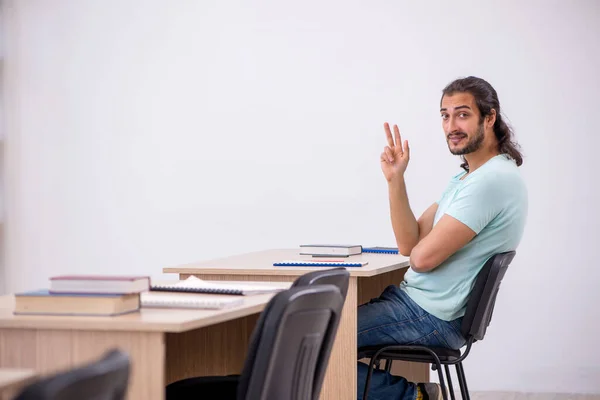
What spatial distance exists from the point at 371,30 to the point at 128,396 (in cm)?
366

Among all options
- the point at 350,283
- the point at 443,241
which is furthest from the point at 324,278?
the point at 443,241

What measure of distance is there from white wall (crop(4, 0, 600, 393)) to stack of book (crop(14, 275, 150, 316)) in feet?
10.7

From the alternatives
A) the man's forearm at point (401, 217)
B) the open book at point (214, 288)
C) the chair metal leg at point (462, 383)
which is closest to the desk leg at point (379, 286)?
the man's forearm at point (401, 217)

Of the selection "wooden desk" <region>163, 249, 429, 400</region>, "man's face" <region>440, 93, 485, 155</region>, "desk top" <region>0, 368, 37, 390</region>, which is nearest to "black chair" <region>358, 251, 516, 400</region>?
"wooden desk" <region>163, 249, 429, 400</region>

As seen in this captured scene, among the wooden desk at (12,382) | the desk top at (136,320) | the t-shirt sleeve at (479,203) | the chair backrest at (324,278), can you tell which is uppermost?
the t-shirt sleeve at (479,203)

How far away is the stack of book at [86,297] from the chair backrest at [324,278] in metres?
0.37

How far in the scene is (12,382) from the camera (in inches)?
Answer: 52.8

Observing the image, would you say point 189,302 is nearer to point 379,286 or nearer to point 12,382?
point 12,382

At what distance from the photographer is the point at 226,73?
533cm

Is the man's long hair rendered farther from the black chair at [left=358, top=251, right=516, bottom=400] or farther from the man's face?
the black chair at [left=358, top=251, right=516, bottom=400]

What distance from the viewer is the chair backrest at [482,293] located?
2.90 meters

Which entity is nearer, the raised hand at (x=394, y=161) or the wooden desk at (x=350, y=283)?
the wooden desk at (x=350, y=283)

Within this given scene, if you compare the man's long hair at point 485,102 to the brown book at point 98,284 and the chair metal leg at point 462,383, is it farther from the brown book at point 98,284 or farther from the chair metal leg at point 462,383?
the brown book at point 98,284

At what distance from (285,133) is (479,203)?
2424 millimetres
